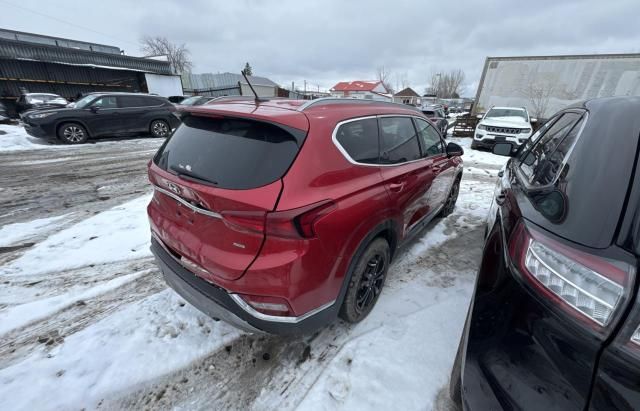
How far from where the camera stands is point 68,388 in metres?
1.83

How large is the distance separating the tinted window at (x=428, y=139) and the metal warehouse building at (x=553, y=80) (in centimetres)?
1818

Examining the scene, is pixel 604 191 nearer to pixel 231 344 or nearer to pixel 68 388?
pixel 231 344

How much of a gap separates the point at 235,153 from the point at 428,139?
2374mm

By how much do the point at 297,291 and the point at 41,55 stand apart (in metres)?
28.7


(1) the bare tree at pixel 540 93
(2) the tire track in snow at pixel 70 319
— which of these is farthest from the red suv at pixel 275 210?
(1) the bare tree at pixel 540 93

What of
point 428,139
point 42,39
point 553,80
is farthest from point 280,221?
point 42,39

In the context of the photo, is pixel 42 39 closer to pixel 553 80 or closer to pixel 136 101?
pixel 136 101

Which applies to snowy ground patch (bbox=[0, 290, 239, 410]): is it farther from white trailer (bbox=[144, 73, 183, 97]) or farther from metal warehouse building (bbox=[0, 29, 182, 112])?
white trailer (bbox=[144, 73, 183, 97])

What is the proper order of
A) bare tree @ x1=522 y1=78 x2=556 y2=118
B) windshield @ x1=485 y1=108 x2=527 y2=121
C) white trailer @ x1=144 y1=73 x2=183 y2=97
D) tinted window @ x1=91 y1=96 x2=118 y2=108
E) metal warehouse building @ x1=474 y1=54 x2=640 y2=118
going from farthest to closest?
white trailer @ x1=144 y1=73 x2=183 y2=97 → bare tree @ x1=522 y1=78 x2=556 y2=118 → metal warehouse building @ x1=474 y1=54 x2=640 y2=118 → windshield @ x1=485 y1=108 x2=527 y2=121 → tinted window @ x1=91 y1=96 x2=118 y2=108

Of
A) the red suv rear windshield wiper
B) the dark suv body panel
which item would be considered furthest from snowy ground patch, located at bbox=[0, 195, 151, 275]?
the dark suv body panel

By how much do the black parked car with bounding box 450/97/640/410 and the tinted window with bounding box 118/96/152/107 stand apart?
12272 millimetres

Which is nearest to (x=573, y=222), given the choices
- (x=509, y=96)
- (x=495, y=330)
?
(x=495, y=330)

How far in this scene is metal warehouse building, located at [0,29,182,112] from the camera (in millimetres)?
18094

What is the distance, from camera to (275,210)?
148 centimetres
